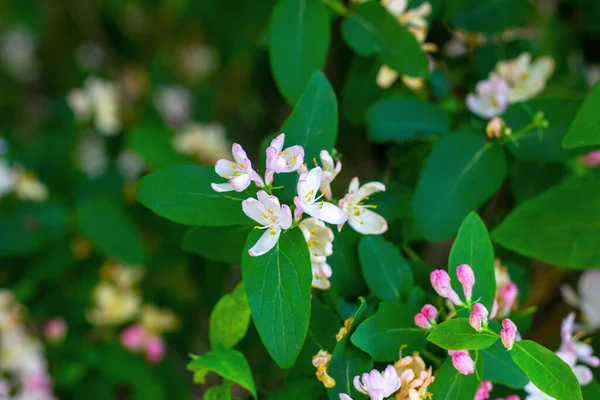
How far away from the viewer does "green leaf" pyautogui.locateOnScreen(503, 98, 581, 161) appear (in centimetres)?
63

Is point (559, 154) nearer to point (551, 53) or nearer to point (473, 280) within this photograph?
point (473, 280)

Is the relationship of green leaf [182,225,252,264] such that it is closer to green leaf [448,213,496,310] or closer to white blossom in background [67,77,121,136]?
green leaf [448,213,496,310]

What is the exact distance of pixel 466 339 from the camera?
461 mm

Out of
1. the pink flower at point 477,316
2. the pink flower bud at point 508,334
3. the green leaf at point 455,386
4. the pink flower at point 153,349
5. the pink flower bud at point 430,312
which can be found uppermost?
the pink flower at point 477,316

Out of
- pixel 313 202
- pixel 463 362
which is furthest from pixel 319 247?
pixel 463 362

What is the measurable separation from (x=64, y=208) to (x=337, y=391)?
2.31 feet

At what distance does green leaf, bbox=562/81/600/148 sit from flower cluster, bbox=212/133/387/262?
18cm

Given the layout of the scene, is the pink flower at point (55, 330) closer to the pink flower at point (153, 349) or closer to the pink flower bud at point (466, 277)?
the pink flower at point (153, 349)

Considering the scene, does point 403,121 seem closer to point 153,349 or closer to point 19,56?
point 153,349

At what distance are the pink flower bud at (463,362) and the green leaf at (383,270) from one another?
94 mm

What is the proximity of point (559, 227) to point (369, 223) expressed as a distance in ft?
0.78

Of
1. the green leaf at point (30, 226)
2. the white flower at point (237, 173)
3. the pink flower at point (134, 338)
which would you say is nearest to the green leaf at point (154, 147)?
the green leaf at point (30, 226)

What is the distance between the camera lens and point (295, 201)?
47 centimetres

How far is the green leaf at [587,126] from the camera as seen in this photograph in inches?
20.1
